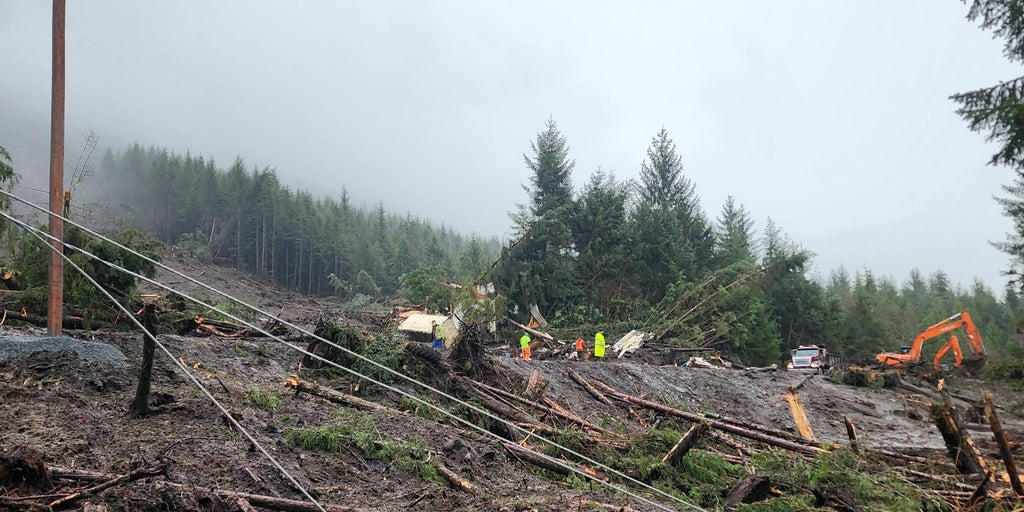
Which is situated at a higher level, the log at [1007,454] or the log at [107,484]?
the log at [107,484]

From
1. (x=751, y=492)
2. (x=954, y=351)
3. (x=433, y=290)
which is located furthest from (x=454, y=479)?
(x=954, y=351)

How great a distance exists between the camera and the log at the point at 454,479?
A: 5.47 metres

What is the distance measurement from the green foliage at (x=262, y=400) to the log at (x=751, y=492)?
17.3ft

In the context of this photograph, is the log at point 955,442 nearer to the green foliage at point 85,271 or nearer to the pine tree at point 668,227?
the green foliage at point 85,271

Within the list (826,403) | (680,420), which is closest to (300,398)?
(680,420)

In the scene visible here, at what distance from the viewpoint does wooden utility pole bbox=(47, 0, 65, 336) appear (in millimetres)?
7047

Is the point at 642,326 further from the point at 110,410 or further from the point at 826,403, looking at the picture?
the point at 110,410

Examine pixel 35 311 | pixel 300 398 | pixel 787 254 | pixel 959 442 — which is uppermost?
pixel 787 254

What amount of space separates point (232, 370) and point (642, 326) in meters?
18.2

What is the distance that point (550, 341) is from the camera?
21969 mm

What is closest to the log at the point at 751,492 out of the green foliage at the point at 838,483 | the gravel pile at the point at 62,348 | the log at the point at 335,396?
the green foliage at the point at 838,483

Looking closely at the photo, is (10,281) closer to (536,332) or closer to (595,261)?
(536,332)

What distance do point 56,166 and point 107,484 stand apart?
5.33 m

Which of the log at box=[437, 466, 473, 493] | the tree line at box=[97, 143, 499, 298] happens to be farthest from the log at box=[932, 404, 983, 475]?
the tree line at box=[97, 143, 499, 298]
